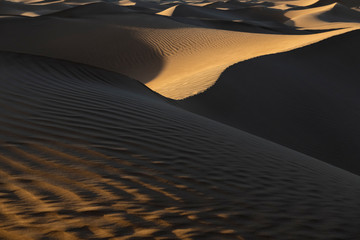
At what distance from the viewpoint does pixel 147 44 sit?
12523 millimetres

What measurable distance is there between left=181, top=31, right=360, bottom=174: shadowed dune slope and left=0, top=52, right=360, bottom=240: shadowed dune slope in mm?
2128

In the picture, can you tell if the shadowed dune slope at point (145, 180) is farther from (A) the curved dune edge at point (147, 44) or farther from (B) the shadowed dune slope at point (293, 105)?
(A) the curved dune edge at point (147, 44)

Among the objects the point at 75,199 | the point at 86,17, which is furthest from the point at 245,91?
the point at 86,17

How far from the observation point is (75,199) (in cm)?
201

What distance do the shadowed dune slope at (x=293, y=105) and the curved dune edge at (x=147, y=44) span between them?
0.60 metres

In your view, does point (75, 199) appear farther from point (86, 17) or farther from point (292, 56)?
point (86, 17)

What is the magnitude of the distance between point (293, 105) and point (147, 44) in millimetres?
6652

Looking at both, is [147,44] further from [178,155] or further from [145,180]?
[145,180]

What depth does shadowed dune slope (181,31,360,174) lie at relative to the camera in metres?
5.97

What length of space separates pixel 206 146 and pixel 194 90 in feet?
11.4

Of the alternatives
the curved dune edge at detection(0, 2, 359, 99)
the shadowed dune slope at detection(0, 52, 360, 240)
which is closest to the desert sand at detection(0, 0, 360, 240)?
the shadowed dune slope at detection(0, 52, 360, 240)

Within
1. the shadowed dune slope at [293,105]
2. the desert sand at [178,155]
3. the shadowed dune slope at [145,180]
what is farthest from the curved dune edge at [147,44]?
the shadowed dune slope at [145,180]

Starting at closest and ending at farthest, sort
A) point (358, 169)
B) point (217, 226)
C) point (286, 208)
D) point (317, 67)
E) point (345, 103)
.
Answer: point (217, 226) → point (286, 208) → point (358, 169) → point (345, 103) → point (317, 67)

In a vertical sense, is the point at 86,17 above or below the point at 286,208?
above
